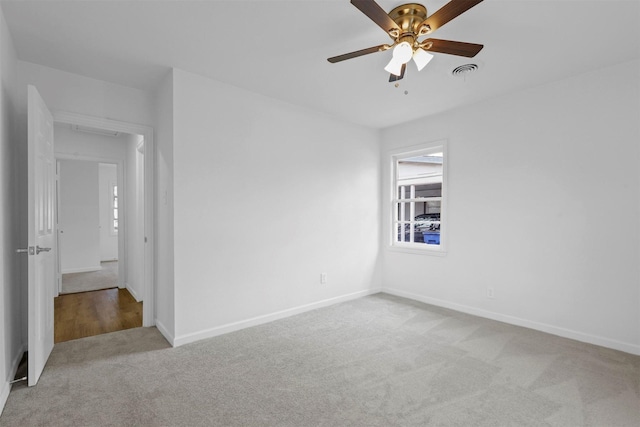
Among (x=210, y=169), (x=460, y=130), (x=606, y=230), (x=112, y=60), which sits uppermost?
(x=112, y=60)

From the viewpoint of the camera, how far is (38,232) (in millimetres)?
2416

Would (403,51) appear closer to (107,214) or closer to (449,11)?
(449,11)

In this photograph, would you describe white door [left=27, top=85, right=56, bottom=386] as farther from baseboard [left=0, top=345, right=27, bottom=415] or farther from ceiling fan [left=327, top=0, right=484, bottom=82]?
ceiling fan [left=327, top=0, right=484, bottom=82]

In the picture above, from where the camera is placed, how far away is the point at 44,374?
2465mm

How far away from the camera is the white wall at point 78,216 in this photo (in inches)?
263

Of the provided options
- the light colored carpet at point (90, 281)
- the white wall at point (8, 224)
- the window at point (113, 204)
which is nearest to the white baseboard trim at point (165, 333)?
the white wall at point (8, 224)

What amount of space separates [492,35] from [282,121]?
7.34 ft

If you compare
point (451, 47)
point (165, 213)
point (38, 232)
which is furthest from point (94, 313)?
point (451, 47)

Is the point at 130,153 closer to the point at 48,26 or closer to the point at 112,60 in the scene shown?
the point at 112,60

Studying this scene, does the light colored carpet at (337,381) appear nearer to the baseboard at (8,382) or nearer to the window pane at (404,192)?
the baseboard at (8,382)

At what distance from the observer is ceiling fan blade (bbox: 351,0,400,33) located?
169cm

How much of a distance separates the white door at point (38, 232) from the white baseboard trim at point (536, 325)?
13.1ft

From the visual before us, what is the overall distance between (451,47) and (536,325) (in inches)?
117

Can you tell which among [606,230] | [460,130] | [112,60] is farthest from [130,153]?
[606,230]
